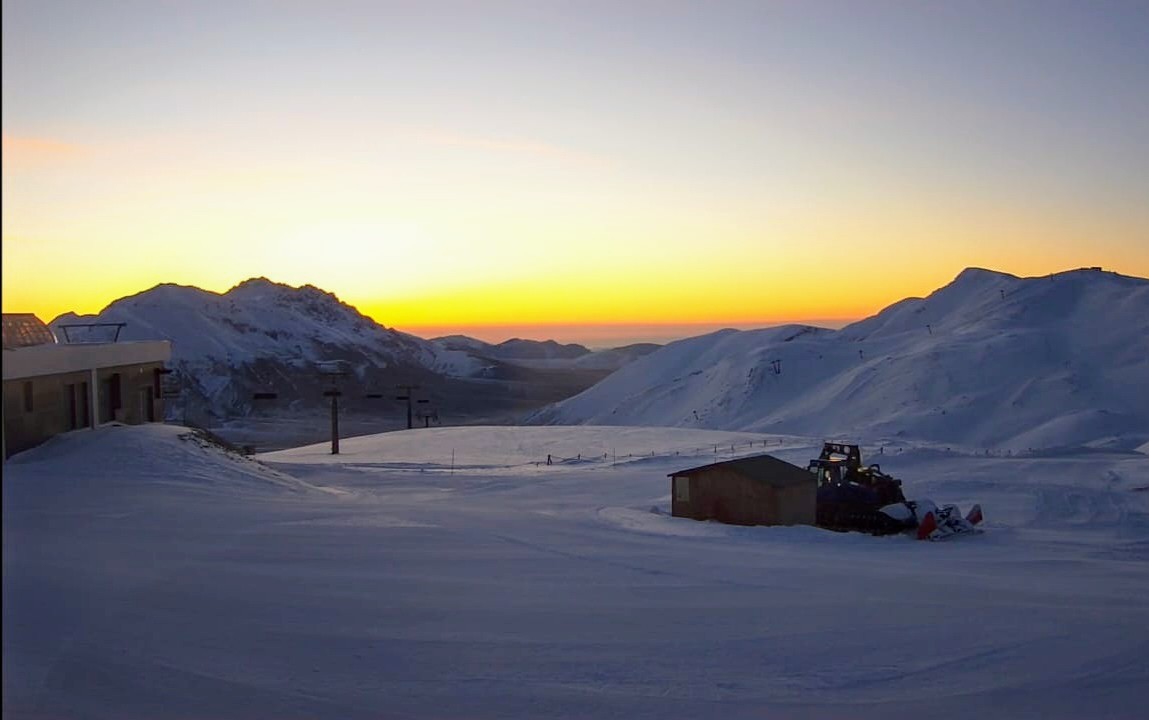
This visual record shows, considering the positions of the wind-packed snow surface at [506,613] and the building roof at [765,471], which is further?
the building roof at [765,471]

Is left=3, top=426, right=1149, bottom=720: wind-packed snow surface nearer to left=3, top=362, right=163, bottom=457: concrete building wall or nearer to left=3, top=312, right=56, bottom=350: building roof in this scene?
left=3, top=362, right=163, bottom=457: concrete building wall

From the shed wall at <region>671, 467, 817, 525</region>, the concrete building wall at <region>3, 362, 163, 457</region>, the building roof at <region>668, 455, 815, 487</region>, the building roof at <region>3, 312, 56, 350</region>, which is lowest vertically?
the shed wall at <region>671, 467, 817, 525</region>

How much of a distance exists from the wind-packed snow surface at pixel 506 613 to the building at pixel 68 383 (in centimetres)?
107

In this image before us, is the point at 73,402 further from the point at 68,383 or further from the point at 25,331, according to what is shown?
the point at 25,331

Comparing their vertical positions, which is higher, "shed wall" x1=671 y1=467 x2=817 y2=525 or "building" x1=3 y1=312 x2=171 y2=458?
"building" x1=3 y1=312 x2=171 y2=458

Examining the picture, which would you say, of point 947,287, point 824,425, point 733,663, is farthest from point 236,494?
point 947,287

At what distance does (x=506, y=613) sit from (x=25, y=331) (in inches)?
778

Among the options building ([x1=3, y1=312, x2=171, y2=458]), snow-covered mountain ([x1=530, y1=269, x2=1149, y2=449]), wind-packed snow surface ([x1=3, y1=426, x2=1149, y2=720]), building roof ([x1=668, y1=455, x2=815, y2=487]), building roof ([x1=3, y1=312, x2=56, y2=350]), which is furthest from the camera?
snow-covered mountain ([x1=530, y1=269, x2=1149, y2=449])

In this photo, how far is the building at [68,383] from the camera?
885 inches

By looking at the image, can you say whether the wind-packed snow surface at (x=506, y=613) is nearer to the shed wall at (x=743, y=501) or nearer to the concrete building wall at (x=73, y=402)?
the concrete building wall at (x=73, y=402)

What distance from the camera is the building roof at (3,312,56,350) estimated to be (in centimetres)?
2423

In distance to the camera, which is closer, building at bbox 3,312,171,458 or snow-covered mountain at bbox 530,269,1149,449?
building at bbox 3,312,171,458

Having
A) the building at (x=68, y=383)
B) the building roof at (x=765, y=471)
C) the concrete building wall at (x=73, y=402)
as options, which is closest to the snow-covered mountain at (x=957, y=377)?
the building roof at (x=765, y=471)

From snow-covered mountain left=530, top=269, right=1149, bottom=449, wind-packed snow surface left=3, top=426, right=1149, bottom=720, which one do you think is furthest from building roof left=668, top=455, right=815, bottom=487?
snow-covered mountain left=530, top=269, right=1149, bottom=449
